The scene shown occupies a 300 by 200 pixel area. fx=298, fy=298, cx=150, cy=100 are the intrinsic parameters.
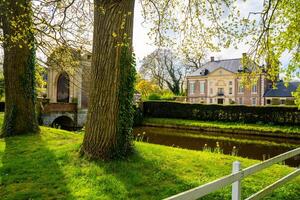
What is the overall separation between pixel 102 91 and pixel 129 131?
1.10 metres

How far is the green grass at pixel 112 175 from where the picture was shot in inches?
178

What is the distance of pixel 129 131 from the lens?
6.46m

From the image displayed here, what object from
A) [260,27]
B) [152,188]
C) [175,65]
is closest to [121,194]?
[152,188]

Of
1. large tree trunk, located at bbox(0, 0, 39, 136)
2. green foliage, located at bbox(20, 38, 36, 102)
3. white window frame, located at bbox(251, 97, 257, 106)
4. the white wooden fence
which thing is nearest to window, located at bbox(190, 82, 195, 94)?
white window frame, located at bbox(251, 97, 257, 106)

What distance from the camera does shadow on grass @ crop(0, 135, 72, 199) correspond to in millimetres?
4398

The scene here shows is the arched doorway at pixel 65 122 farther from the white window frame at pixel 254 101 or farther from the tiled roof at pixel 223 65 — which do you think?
the white window frame at pixel 254 101

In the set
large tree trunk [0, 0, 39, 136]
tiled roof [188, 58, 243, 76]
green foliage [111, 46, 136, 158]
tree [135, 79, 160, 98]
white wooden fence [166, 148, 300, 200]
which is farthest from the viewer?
tree [135, 79, 160, 98]

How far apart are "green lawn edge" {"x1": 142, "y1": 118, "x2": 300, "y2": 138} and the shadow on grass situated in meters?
18.1

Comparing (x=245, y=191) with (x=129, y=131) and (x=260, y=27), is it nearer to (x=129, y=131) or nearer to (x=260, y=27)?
(x=129, y=131)

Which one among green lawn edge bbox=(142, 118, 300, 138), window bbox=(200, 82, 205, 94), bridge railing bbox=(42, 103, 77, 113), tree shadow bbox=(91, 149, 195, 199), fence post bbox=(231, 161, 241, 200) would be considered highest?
window bbox=(200, 82, 205, 94)

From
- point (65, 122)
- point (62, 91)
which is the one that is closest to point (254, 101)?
point (62, 91)

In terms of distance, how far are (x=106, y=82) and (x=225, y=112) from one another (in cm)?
2195

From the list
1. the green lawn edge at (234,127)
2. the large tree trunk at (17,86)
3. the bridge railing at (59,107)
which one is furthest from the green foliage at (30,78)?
the green lawn edge at (234,127)

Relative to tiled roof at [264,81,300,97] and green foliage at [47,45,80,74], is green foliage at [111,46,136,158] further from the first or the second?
tiled roof at [264,81,300,97]
